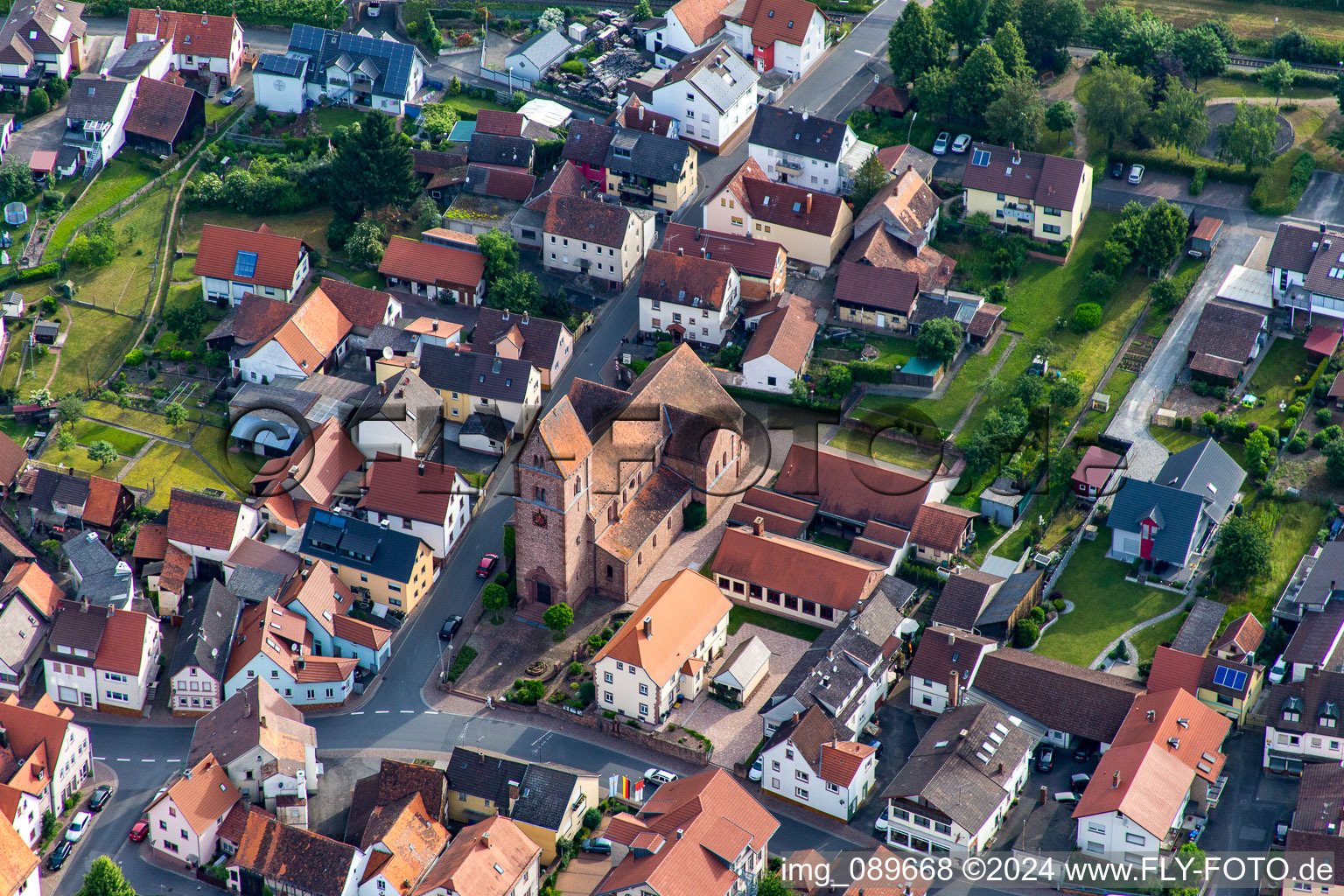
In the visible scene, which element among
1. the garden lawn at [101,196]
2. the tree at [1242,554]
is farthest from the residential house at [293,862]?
the garden lawn at [101,196]

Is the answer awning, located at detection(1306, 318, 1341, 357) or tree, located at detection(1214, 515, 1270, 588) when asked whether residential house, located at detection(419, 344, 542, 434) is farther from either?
awning, located at detection(1306, 318, 1341, 357)

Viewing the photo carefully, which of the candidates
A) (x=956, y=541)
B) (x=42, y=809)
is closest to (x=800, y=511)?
(x=956, y=541)

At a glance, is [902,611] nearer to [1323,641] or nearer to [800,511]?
[800,511]

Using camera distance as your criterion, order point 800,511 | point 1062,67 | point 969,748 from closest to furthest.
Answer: point 969,748, point 800,511, point 1062,67

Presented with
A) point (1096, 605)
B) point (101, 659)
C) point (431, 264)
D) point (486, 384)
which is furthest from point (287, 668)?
point (1096, 605)

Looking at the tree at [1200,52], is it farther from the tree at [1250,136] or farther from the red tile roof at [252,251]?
the red tile roof at [252,251]
